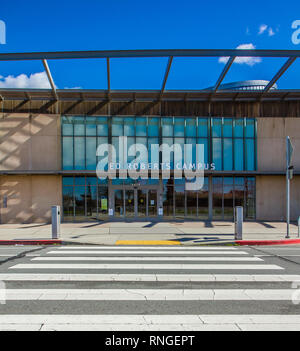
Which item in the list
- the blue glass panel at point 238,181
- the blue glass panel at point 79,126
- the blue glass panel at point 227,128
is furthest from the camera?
the blue glass panel at point 238,181

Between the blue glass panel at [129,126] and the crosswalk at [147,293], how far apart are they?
1276 centimetres

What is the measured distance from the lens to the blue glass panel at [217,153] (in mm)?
21391

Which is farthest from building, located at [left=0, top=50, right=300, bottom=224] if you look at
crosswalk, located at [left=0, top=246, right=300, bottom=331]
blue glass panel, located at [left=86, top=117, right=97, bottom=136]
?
crosswalk, located at [left=0, top=246, right=300, bottom=331]

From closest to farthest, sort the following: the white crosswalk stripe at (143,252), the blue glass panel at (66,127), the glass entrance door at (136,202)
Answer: the white crosswalk stripe at (143,252) → the blue glass panel at (66,127) → the glass entrance door at (136,202)

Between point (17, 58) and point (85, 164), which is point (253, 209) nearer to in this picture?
point (85, 164)

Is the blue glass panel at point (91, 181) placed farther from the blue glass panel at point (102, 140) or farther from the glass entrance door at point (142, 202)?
the glass entrance door at point (142, 202)

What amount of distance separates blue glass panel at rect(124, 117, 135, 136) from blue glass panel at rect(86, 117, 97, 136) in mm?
2131

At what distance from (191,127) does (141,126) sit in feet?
11.8

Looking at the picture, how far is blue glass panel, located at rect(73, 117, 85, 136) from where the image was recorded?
20.8m

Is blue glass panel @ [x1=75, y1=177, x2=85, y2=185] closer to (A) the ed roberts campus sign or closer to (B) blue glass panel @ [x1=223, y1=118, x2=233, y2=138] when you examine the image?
(A) the ed roberts campus sign

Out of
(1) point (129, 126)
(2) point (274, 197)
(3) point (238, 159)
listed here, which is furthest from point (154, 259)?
(2) point (274, 197)

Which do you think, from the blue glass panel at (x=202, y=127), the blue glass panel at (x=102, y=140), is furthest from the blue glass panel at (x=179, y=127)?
the blue glass panel at (x=102, y=140)

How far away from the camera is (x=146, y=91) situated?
67.2ft

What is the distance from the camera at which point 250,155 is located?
849 inches
